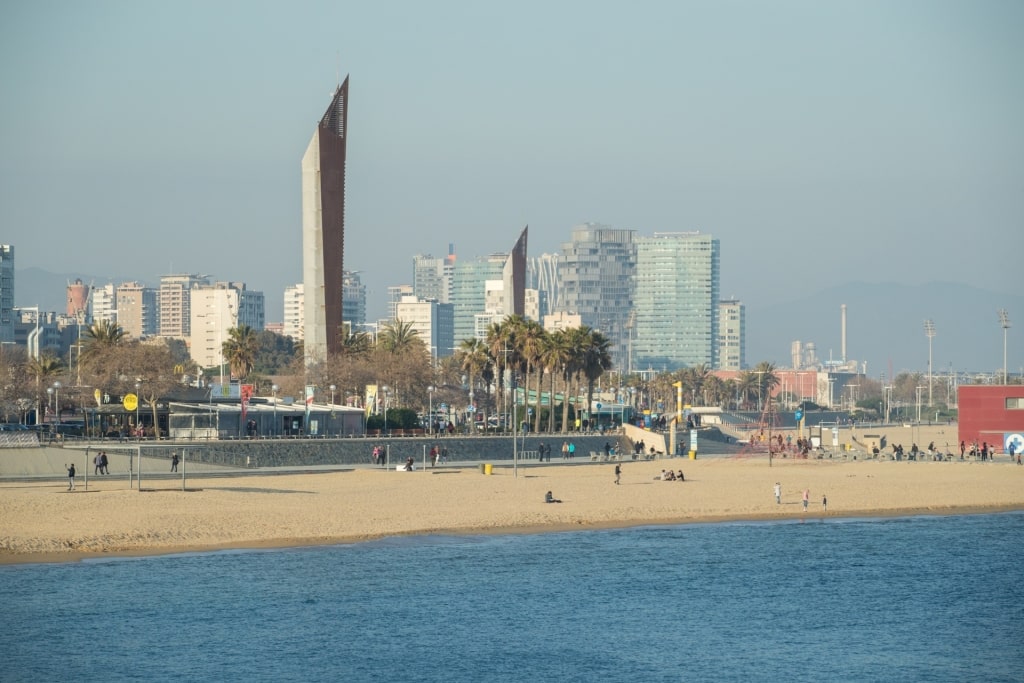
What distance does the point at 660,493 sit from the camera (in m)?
65.2

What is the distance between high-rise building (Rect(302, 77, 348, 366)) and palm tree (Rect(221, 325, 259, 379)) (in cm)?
1297

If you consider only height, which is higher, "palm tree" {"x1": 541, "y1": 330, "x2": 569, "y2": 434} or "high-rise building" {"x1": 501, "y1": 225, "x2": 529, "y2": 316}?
"high-rise building" {"x1": 501, "y1": 225, "x2": 529, "y2": 316}

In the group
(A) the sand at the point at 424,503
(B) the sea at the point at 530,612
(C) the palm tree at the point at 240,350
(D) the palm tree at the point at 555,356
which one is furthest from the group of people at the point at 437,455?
(C) the palm tree at the point at 240,350

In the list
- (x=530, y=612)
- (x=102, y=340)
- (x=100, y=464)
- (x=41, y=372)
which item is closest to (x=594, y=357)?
(x=102, y=340)

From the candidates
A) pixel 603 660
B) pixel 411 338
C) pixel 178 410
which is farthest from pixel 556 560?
pixel 411 338

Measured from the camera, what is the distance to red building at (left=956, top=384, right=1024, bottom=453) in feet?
287

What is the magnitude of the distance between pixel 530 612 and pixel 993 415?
57.4 meters

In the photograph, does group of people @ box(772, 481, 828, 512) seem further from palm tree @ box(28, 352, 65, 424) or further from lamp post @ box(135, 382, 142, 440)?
palm tree @ box(28, 352, 65, 424)

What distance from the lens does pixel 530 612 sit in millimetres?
40000

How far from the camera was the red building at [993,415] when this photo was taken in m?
87.6

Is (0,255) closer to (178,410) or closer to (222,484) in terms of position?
(178,410)

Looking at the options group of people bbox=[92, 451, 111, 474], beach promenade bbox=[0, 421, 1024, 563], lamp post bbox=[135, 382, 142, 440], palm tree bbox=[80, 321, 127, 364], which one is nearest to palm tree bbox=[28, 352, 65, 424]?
palm tree bbox=[80, 321, 127, 364]

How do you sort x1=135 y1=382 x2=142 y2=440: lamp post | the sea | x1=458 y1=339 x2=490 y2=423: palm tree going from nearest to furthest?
the sea < x1=135 y1=382 x2=142 y2=440: lamp post < x1=458 y1=339 x2=490 y2=423: palm tree

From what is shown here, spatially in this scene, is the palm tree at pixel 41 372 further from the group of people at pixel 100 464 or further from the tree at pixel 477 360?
the tree at pixel 477 360
